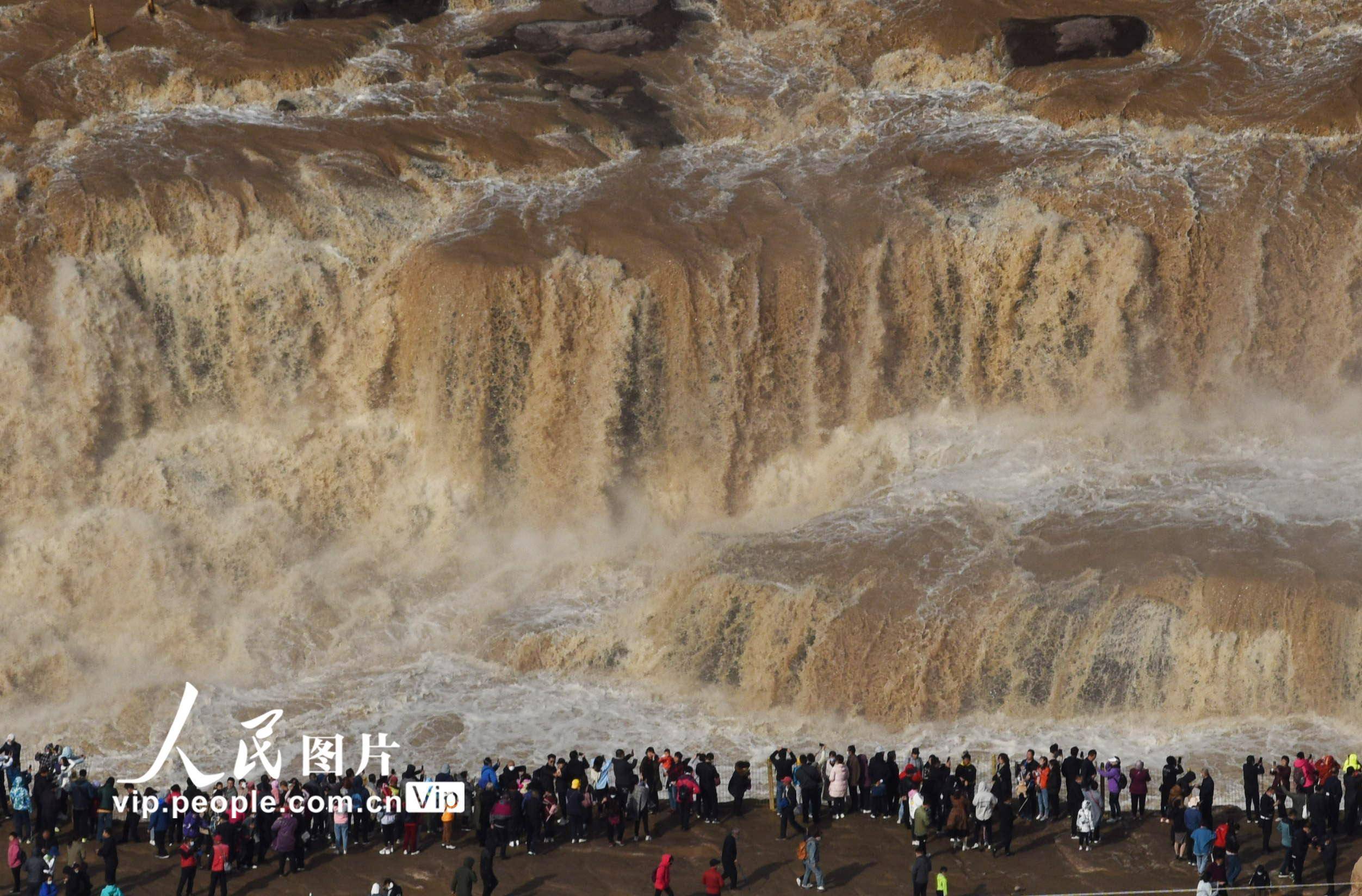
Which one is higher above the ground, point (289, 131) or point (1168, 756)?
point (289, 131)

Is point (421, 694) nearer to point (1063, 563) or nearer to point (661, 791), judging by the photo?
point (661, 791)

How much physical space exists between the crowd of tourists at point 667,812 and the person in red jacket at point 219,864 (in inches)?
0.9

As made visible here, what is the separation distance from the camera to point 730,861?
2412cm

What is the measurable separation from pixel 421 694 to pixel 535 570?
3.34 m

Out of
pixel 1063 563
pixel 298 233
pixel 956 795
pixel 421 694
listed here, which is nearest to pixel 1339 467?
pixel 1063 563

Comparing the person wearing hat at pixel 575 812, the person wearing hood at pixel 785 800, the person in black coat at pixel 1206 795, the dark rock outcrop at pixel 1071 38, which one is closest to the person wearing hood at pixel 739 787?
the person wearing hood at pixel 785 800

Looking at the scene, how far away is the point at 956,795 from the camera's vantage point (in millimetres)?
24812

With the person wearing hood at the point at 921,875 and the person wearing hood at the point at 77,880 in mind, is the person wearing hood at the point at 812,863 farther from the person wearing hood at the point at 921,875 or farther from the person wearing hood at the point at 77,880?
the person wearing hood at the point at 77,880

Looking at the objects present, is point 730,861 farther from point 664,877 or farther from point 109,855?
point 109,855

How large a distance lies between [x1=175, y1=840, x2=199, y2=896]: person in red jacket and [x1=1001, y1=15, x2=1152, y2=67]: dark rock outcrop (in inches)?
920

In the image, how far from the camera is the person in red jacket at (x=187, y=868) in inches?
937

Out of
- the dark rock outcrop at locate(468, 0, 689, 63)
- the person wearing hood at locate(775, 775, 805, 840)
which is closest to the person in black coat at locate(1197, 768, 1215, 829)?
the person wearing hood at locate(775, 775, 805, 840)

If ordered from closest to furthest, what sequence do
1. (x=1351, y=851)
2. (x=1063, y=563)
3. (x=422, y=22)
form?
(x=1351, y=851) < (x=1063, y=563) < (x=422, y=22)

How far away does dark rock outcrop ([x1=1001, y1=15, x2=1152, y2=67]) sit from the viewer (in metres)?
39.7
